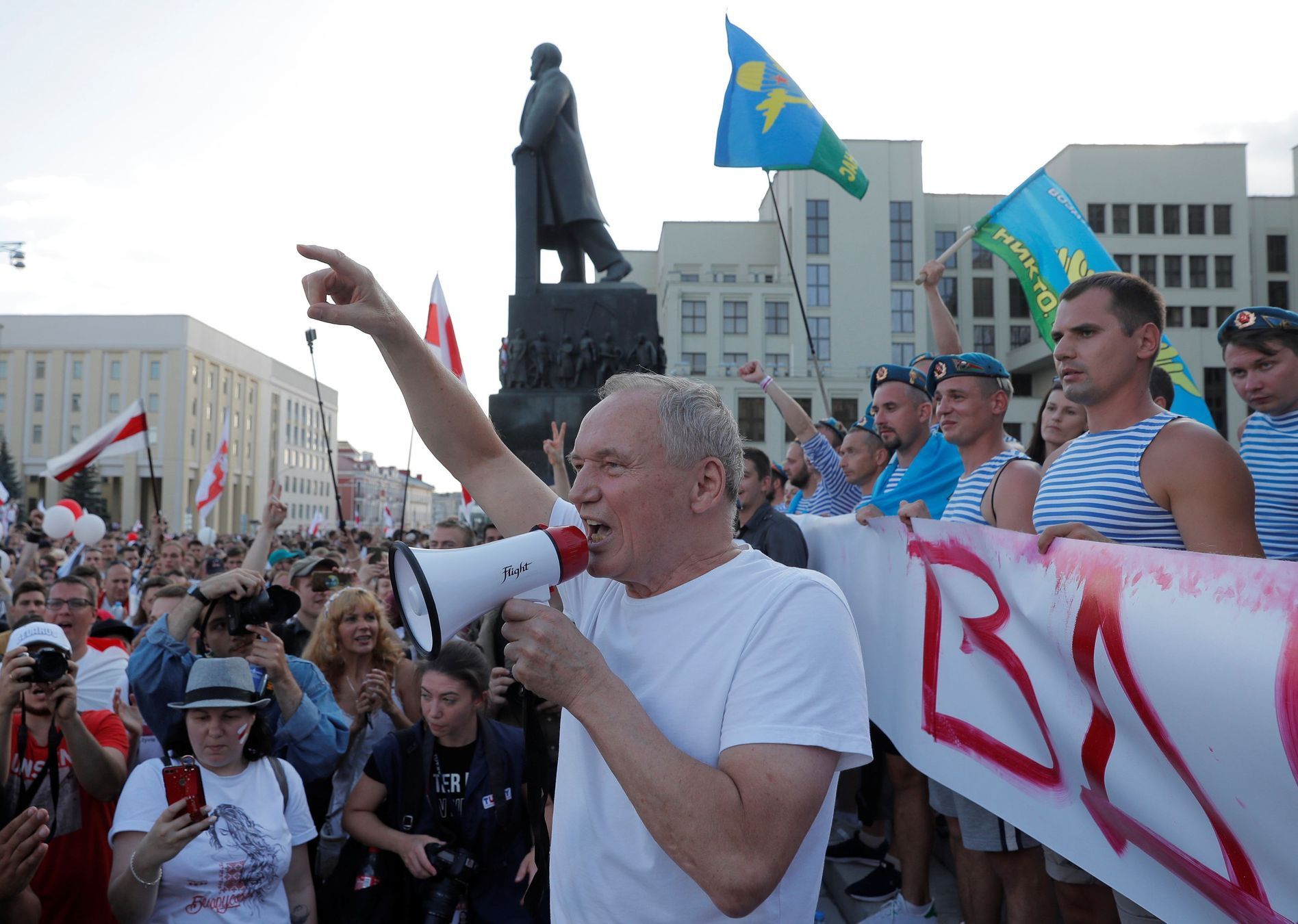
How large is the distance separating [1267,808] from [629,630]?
113 centimetres

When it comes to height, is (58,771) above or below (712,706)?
below

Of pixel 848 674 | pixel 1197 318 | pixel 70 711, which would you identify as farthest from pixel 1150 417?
pixel 1197 318

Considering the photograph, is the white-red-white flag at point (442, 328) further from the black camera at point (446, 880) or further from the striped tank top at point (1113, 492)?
the striped tank top at point (1113, 492)

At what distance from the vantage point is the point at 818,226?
2050 inches

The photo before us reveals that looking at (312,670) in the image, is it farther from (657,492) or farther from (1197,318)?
(1197,318)

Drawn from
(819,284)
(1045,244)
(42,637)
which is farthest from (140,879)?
(819,284)

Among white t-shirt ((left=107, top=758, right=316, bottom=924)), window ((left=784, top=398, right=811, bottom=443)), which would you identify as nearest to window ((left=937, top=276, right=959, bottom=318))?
window ((left=784, top=398, right=811, bottom=443))

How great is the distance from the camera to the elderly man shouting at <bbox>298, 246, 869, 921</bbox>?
1.44 metres

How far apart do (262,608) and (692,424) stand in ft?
7.52

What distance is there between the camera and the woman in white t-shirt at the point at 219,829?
117 inches

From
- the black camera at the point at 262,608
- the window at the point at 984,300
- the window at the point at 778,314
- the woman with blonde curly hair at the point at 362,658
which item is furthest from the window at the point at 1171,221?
the black camera at the point at 262,608

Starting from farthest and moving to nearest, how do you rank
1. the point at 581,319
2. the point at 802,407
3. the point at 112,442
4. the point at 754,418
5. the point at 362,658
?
the point at 754,418 < the point at 802,407 < the point at 112,442 < the point at 581,319 < the point at 362,658

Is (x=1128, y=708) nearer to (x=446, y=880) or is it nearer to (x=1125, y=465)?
(x=1125, y=465)

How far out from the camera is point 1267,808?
5.70 ft
